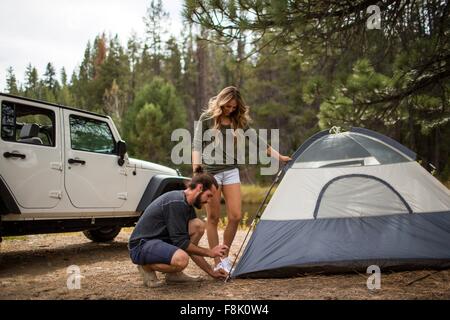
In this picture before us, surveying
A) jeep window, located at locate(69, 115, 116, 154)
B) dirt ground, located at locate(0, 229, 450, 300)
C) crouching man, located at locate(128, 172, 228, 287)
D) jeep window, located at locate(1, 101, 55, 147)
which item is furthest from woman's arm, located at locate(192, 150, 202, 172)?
jeep window, located at locate(69, 115, 116, 154)

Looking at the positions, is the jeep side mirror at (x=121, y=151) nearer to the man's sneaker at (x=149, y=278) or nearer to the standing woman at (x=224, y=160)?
the standing woman at (x=224, y=160)

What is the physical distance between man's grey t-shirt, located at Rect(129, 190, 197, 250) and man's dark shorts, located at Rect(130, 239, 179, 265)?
7 centimetres

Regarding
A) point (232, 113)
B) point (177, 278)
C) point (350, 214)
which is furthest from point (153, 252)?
point (350, 214)

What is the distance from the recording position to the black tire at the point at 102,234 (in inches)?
312

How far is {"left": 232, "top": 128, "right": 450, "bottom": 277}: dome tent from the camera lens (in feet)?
14.9

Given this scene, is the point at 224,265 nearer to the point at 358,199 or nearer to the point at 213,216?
the point at 213,216

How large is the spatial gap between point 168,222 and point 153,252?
306 millimetres

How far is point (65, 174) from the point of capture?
19.9 feet

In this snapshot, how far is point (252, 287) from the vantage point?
4266 millimetres

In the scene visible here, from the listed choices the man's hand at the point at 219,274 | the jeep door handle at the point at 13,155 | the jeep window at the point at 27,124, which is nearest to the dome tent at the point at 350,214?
the man's hand at the point at 219,274
